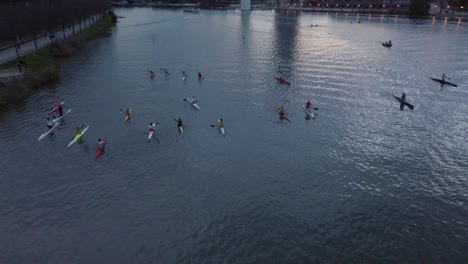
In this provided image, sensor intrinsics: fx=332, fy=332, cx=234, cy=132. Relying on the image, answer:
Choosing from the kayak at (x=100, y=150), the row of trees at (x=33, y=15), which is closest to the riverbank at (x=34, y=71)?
the row of trees at (x=33, y=15)

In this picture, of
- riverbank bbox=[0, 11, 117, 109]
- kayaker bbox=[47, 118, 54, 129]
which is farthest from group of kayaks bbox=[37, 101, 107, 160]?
riverbank bbox=[0, 11, 117, 109]

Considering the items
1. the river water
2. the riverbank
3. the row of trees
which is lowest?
the river water

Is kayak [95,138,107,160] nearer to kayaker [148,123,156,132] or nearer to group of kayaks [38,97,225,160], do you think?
group of kayaks [38,97,225,160]

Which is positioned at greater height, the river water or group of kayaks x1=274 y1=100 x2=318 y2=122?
group of kayaks x1=274 y1=100 x2=318 y2=122

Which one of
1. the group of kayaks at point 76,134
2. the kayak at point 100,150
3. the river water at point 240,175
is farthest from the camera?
the group of kayaks at point 76,134

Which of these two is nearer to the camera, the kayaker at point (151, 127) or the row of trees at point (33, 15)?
the kayaker at point (151, 127)

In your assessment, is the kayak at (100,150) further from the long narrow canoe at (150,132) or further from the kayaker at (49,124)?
the kayaker at (49,124)
